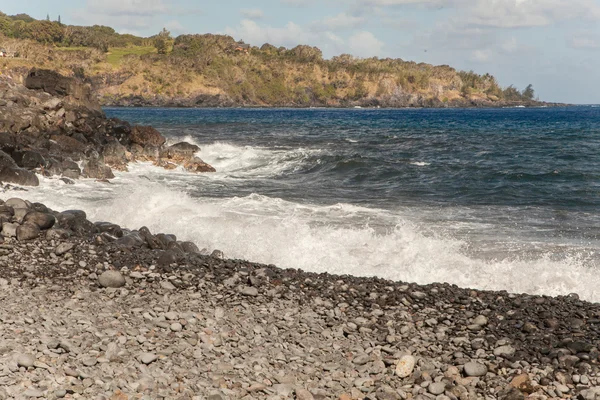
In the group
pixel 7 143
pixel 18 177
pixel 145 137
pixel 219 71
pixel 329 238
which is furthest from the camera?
pixel 219 71

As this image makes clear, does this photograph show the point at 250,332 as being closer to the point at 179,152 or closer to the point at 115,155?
the point at 115,155

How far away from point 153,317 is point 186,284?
114cm

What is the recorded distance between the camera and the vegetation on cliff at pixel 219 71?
11850 cm

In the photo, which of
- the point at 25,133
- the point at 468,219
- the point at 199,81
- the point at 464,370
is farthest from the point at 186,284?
the point at 199,81

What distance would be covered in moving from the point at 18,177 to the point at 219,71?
12241 cm

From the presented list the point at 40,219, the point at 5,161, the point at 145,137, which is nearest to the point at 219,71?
the point at 145,137

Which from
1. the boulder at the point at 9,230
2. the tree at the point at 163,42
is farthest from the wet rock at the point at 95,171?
the tree at the point at 163,42

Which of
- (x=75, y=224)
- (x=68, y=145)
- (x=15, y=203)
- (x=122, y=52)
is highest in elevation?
(x=122, y=52)

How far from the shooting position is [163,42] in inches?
5625

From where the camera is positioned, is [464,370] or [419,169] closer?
[464,370]

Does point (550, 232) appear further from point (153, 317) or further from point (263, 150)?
point (263, 150)

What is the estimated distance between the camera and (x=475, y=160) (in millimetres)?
28734

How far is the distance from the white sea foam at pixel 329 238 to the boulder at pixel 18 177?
18.5 inches

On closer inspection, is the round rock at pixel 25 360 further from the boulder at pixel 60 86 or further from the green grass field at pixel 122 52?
the green grass field at pixel 122 52
